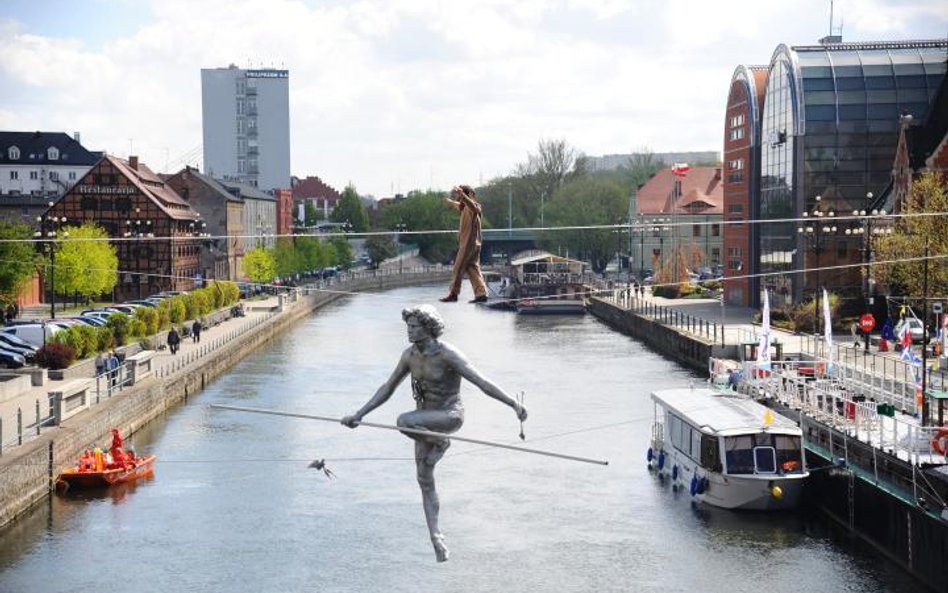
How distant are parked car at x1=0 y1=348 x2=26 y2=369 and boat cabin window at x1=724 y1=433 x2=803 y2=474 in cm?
3345

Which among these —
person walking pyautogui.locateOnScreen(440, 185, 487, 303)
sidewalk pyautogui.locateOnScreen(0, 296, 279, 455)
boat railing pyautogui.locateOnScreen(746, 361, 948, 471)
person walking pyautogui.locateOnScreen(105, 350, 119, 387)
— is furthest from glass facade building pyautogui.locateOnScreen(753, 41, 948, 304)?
person walking pyautogui.locateOnScreen(440, 185, 487, 303)

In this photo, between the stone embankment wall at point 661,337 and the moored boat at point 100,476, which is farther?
the stone embankment wall at point 661,337

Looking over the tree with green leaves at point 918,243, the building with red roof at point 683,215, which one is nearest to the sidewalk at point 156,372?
the tree with green leaves at point 918,243

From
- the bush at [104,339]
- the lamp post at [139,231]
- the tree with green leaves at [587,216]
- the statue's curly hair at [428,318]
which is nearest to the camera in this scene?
the statue's curly hair at [428,318]

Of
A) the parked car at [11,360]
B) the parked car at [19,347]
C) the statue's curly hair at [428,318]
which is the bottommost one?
the parked car at [11,360]

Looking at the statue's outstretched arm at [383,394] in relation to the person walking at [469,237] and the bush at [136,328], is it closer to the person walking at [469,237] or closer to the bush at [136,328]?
the person walking at [469,237]

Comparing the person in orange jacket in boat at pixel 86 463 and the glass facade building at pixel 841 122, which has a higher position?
the glass facade building at pixel 841 122

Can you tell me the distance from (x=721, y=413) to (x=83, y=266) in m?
58.7

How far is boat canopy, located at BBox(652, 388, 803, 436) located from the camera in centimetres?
4772

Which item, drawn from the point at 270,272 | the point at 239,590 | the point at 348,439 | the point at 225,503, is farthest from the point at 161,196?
the point at 239,590

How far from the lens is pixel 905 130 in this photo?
84562mm

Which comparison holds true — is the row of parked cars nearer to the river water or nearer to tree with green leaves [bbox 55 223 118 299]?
the river water

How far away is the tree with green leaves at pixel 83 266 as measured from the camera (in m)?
97.9

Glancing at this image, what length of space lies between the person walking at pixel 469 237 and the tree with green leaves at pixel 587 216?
6019 inches
